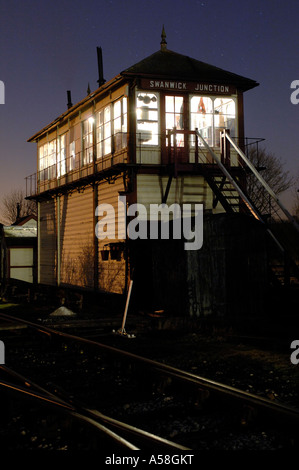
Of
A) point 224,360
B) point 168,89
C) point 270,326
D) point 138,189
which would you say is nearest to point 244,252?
point 270,326

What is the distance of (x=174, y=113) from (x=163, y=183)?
100 inches

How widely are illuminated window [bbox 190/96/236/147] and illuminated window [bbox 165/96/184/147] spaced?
1.32 ft

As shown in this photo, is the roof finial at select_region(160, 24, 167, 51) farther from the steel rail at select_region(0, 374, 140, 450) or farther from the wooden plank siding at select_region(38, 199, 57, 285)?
the steel rail at select_region(0, 374, 140, 450)

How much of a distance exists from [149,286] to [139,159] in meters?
4.98

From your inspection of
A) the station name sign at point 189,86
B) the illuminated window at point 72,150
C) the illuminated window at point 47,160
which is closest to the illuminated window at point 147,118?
the station name sign at point 189,86

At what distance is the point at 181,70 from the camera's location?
17.6m

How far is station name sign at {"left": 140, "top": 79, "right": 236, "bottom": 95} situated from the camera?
17.1 meters

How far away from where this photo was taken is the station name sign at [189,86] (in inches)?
674

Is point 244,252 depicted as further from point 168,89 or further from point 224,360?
point 168,89

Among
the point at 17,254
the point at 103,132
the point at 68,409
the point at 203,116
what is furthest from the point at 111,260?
the point at 68,409

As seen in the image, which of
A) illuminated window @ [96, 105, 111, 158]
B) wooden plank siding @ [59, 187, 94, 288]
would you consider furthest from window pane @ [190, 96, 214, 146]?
wooden plank siding @ [59, 187, 94, 288]

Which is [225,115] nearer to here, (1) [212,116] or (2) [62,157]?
(1) [212,116]

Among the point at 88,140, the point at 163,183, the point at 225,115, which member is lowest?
the point at 163,183
